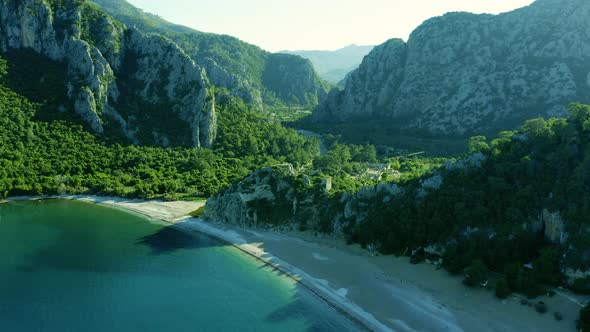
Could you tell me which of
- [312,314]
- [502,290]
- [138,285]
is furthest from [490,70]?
[138,285]

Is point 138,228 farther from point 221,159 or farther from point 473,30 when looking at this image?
point 473,30

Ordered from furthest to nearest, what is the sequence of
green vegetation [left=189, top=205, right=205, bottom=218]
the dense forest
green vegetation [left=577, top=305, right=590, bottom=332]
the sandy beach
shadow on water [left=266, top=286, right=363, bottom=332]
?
green vegetation [left=189, top=205, right=205, bottom=218]
the dense forest
shadow on water [left=266, top=286, right=363, bottom=332]
the sandy beach
green vegetation [left=577, top=305, right=590, bottom=332]

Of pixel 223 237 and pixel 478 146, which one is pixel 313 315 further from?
pixel 478 146

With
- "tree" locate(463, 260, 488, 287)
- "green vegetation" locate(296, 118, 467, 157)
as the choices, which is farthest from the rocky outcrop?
"green vegetation" locate(296, 118, 467, 157)

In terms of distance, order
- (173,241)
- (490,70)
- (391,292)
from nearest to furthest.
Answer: (391,292) → (173,241) → (490,70)

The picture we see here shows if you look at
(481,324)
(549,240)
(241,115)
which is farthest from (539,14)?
(481,324)

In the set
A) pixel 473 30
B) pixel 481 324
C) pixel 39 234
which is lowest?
pixel 39 234

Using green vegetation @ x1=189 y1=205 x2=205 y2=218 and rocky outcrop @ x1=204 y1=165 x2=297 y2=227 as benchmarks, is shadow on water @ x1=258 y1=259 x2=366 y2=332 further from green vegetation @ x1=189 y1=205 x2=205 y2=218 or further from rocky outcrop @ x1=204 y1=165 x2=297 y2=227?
green vegetation @ x1=189 y1=205 x2=205 y2=218
